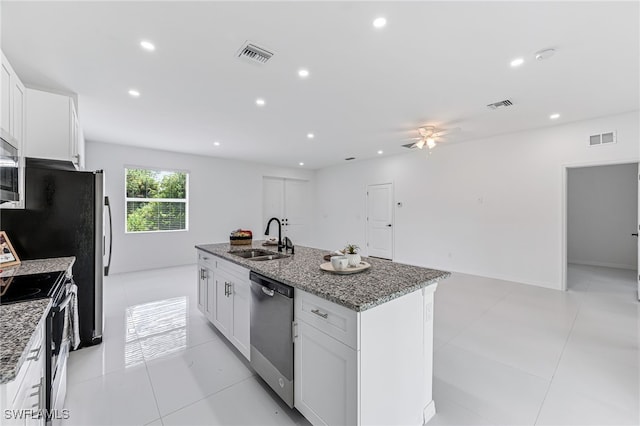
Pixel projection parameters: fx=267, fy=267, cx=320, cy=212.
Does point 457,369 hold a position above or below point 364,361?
below

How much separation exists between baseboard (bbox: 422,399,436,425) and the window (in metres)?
6.05

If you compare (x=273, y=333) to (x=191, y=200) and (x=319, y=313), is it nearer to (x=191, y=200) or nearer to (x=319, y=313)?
(x=319, y=313)

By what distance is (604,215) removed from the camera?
20.0 feet

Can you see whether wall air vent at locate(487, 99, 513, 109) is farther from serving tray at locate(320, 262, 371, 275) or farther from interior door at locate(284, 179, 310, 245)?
interior door at locate(284, 179, 310, 245)

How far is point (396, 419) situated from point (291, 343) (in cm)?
70

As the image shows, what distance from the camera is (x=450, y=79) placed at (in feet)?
9.11

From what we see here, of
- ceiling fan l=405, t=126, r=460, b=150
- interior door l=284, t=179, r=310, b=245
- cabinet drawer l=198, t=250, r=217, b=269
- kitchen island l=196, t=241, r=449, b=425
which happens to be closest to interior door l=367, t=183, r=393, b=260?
ceiling fan l=405, t=126, r=460, b=150

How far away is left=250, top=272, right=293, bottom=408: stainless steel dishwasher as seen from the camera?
1651mm

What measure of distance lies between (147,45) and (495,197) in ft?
18.1

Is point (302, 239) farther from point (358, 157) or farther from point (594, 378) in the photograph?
point (594, 378)

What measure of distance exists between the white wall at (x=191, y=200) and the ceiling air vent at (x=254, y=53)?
4.56 m

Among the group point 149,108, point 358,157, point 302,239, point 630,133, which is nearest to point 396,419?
point 149,108

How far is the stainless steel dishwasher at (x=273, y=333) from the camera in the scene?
5.42ft

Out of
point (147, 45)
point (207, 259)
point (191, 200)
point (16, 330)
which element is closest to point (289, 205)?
point (191, 200)
